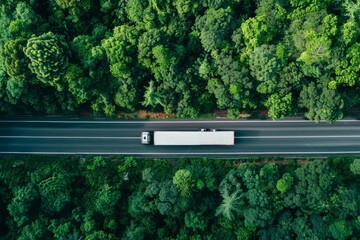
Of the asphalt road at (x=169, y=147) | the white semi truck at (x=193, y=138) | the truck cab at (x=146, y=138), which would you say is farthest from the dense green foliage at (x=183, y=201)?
the truck cab at (x=146, y=138)

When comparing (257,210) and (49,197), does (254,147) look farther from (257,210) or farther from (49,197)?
(49,197)

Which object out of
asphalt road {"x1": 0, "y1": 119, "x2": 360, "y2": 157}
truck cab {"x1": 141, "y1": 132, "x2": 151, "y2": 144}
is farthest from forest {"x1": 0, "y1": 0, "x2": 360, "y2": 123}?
truck cab {"x1": 141, "y1": 132, "x2": 151, "y2": 144}

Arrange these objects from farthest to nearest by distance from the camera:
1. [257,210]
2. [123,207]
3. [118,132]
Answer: [118,132], [123,207], [257,210]

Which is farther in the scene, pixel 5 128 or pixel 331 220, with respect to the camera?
pixel 5 128

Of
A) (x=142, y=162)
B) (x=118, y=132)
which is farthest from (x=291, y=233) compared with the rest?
(x=118, y=132)

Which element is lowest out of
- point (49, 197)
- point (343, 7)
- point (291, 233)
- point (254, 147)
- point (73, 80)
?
point (291, 233)
